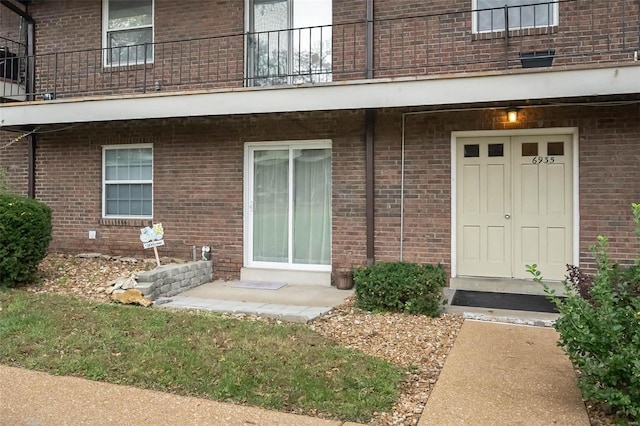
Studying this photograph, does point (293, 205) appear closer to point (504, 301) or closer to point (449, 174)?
point (449, 174)

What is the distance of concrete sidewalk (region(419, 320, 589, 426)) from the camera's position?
3430 mm

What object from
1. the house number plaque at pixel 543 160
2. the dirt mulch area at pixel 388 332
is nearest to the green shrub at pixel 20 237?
the dirt mulch area at pixel 388 332

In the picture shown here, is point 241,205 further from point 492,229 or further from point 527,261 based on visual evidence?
point 527,261

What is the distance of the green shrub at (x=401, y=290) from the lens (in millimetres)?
5938

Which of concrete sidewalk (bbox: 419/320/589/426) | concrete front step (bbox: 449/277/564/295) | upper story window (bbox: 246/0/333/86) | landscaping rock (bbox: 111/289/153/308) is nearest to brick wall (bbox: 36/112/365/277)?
upper story window (bbox: 246/0/333/86)

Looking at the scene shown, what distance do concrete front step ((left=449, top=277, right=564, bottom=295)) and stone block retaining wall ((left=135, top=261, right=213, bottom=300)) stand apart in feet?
13.1

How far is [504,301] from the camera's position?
22.1 ft

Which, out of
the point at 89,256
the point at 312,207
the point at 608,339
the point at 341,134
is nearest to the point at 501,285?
the point at 312,207

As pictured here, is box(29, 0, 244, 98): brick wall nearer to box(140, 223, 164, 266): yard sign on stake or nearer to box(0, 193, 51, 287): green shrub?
box(140, 223, 164, 266): yard sign on stake

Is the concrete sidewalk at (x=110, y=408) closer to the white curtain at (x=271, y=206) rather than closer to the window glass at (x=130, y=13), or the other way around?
the white curtain at (x=271, y=206)

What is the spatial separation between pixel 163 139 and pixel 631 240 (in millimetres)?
7571

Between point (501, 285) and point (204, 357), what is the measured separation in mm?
4591

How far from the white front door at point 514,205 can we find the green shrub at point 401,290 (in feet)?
5.06

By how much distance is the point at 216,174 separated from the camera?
863 cm
